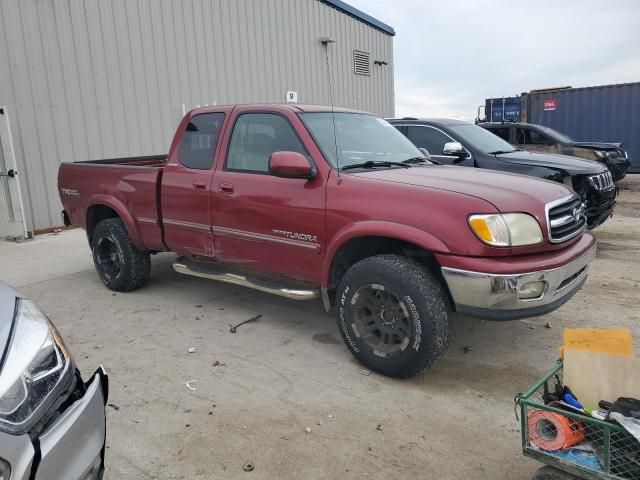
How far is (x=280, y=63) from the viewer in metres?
13.4

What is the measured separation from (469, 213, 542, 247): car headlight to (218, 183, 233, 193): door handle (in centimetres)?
205

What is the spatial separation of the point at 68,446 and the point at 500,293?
7.78 feet

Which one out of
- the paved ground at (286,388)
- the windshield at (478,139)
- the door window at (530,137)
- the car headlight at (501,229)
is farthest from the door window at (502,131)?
the car headlight at (501,229)

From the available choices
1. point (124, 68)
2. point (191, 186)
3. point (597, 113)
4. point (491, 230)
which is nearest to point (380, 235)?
point (491, 230)

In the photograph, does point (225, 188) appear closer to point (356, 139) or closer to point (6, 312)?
point (356, 139)

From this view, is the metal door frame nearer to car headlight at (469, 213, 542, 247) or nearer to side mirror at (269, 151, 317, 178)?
side mirror at (269, 151, 317, 178)

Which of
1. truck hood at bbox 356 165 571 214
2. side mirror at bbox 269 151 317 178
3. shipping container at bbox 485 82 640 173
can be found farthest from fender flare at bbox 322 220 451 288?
shipping container at bbox 485 82 640 173

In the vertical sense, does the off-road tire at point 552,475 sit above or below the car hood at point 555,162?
below

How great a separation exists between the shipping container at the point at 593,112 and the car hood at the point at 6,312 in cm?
1765

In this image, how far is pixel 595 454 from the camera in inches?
85.7

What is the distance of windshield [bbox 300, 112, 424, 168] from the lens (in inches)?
160

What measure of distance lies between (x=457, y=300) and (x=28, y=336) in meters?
2.35

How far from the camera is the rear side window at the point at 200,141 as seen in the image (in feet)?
15.4

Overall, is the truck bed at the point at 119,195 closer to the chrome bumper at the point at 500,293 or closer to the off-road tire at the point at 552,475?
the chrome bumper at the point at 500,293
